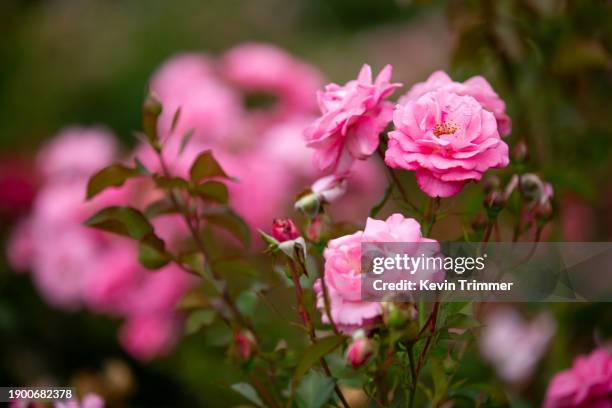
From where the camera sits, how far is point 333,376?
634 millimetres

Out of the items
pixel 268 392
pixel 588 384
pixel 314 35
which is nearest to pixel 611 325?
pixel 588 384

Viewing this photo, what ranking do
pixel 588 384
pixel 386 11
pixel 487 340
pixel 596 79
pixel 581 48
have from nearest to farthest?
pixel 588 384 → pixel 581 48 → pixel 596 79 → pixel 487 340 → pixel 386 11

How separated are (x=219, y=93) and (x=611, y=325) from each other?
95 cm

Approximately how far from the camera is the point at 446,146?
0.58 m

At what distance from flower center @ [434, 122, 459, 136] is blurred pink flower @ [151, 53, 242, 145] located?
0.96 m

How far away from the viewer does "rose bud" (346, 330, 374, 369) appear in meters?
0.53

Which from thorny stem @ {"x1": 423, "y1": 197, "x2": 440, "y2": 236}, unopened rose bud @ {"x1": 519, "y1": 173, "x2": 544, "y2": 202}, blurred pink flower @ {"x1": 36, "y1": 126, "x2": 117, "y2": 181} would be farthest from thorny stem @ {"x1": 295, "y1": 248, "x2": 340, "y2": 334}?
blurred pink flower @ {"x1": 36, "y1": 126, "x2": 117, "y2": 181}

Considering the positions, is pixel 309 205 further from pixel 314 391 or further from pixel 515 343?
pixel 515 343

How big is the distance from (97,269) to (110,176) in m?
0.70

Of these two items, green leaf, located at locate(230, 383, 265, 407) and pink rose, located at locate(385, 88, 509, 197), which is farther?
green leaf, located at locate(230, 383, 265, 407)

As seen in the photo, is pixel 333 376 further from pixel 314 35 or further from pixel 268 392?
pixel 314 35

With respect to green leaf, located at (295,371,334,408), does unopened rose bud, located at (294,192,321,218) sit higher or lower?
higher

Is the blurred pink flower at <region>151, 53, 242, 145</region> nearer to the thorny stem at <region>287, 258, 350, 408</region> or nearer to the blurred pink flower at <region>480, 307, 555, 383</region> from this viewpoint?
the blurred pink flower at <region>480, 307, 555, 383</region>

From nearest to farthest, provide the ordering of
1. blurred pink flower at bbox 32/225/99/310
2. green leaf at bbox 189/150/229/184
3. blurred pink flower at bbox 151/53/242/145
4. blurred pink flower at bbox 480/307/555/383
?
green leaf at bbox 189/150/229/184 → blurred pink flower at bbox 480/307/555/383 → blurred pink flower at bbox 32/225/99/310 → blurred pink flower at bbox 151/53/242/145
